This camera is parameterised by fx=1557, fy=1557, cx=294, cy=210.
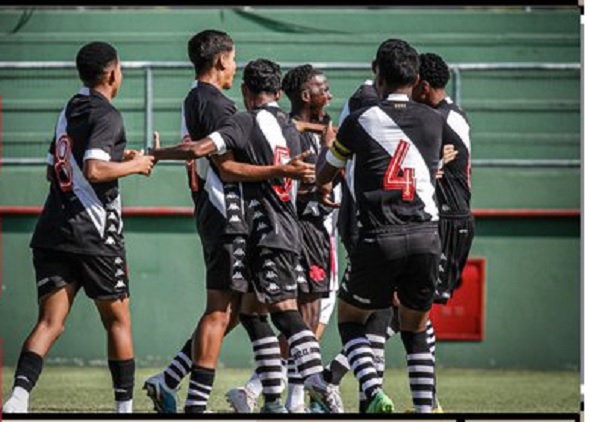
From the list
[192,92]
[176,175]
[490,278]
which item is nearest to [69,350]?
[176,175]

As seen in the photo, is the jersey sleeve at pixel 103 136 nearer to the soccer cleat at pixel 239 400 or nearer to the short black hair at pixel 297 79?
the soccer cleat at pixel 239 400

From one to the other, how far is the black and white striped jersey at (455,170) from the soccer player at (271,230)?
1253 millimetres

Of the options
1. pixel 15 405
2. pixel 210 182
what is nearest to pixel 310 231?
pixel 210 182

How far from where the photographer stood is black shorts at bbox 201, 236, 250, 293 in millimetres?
8938

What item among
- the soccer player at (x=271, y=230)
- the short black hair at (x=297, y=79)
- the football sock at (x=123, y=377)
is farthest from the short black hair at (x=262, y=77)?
the football sock at (x=123, y=377)

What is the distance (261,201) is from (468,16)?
873cm

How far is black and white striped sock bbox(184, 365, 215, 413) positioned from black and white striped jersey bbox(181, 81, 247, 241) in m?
0.77

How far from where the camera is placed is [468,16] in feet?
56.9

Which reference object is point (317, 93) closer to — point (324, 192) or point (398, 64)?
point (324, 192)

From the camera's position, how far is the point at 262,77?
931 centimetres

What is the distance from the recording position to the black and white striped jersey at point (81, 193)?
8758mm

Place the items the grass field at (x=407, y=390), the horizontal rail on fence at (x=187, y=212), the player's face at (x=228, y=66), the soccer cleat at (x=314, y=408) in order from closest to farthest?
1. the player's face at (x=228, y=66)
2. the soccer cleat at (x=314, y=408)
3. the grass field at (x=407, y=390)
4. the horizontal rail on fence at (x=187, y=212)

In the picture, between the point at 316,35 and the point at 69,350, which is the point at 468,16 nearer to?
the point at 316,35

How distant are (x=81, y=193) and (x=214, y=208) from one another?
79cm
